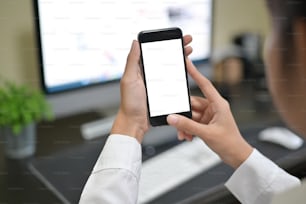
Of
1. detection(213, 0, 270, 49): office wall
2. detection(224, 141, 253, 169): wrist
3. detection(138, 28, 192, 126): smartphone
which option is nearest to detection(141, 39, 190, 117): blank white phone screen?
detection(138, 28, 192, 126): smartphone

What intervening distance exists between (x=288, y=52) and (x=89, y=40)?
0.53m

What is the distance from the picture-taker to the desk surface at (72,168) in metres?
0.80

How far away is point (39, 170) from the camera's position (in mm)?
891

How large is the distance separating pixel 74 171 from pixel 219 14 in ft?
2.32

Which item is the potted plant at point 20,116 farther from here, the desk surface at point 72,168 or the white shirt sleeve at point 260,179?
the white shirt sleeve at point 260,179

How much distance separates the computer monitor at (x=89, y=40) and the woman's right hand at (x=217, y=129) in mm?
298

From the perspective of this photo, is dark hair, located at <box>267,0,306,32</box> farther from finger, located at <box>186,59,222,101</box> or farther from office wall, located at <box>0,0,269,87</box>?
office wall, located at <box>0,0,269,87</box>

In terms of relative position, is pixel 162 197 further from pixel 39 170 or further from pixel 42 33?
pixel 42 33

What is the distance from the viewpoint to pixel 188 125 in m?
0.64

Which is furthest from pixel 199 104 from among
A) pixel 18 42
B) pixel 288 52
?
pixel 18 42

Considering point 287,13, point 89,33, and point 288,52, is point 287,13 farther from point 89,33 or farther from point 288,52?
point 89,33

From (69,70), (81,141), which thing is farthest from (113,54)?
(81,141)

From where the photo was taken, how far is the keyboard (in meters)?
0.80

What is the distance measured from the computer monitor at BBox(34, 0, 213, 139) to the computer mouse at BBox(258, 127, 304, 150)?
33 centimetres
